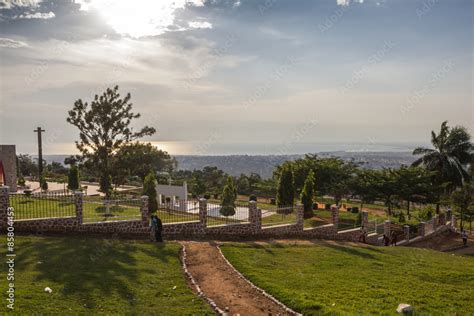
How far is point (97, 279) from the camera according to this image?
36.0 feet

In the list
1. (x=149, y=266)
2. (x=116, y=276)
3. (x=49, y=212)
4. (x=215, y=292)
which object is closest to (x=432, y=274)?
(x=215, y=292)

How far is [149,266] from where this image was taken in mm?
12922

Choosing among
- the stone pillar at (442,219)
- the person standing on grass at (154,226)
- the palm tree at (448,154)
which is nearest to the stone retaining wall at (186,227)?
the person standing on grass at (154,226)

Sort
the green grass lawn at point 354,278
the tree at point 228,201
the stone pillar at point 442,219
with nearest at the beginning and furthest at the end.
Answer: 1. the green grass lawn at point 354,278
2. the tree at point 228,201
3. the stone pillar at point 442,219

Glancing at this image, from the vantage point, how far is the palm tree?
42188 mm

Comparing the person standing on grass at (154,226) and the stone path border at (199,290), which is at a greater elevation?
the person standing on grass at (154,226)

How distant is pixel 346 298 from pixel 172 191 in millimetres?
19723

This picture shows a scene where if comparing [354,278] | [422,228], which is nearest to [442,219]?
[422,228]

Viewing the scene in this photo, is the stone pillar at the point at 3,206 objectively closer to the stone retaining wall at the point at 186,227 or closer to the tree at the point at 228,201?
the stone retaining wall at the point at 186,227

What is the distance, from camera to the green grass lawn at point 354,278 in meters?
10.5

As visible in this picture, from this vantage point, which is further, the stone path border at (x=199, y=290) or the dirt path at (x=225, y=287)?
the dirt path at (x=225, y=287)

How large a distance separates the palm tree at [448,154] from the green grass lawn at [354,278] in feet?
A: 84.1

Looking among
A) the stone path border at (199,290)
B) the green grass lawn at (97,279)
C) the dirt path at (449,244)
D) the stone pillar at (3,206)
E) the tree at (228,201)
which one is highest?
the stone pillar at (3,206)

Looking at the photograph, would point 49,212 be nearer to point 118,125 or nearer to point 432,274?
point 118,125
